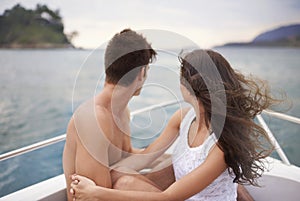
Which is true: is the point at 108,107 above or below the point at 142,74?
below

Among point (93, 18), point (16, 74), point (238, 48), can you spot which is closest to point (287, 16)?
point (238, 48)

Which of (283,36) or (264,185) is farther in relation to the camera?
(283,36)

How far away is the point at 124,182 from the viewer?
1.17m

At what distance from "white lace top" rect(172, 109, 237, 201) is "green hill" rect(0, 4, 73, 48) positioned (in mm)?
8704

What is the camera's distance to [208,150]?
1102 millimetres

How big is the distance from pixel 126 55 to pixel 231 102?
1.22 ft

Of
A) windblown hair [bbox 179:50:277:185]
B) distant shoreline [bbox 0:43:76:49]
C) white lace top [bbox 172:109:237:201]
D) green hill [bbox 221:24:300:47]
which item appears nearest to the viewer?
windblown hair [bbox 179:50:277:185]

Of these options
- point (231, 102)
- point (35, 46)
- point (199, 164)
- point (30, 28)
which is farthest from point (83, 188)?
point (35, 46)

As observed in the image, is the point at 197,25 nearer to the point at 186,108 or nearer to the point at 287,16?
the point at 287,16

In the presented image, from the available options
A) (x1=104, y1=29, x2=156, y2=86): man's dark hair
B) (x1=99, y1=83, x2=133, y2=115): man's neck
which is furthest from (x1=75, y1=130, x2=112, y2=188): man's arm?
(x1=104, y1=29, x2=156, y2=86): man's dark hair

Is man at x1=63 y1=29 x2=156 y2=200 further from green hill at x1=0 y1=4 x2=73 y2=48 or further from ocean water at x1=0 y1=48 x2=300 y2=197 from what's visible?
green hill at x1=0 y1=4 x2=73 y2=48

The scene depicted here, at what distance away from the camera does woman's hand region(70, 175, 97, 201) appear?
104cm

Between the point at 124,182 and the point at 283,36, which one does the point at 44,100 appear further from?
the point at 124,182

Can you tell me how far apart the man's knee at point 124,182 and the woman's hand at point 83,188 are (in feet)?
0.38
